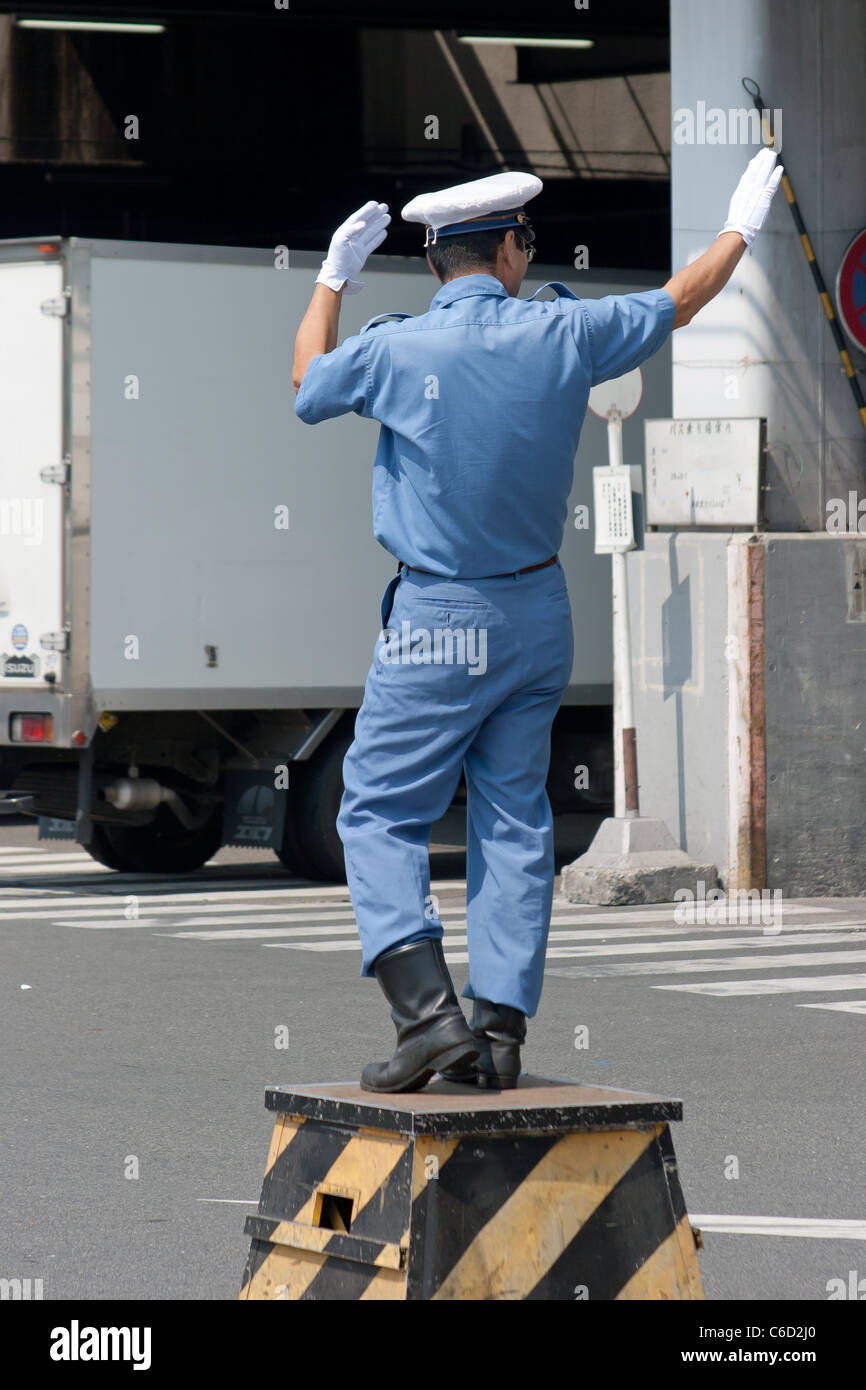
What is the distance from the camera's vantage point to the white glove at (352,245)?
479cm

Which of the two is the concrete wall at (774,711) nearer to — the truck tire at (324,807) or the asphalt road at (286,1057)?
the asphalt road at (286,1057)

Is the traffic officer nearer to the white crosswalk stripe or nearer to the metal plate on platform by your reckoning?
the metal plate on platform

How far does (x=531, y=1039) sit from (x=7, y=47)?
58.7ft

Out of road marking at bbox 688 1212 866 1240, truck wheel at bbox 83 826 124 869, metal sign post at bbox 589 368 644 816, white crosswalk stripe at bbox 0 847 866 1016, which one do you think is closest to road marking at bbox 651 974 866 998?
white crosswalk stripe at bbox 0 847 866 1016

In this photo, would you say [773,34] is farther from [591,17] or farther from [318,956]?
[591,17]

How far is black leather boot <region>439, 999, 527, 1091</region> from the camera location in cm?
445

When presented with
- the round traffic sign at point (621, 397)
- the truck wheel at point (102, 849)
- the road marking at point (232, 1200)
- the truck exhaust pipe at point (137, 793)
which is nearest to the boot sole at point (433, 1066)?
the road marking at point (232, 1200)

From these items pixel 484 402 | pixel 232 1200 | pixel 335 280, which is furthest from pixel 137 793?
pixel 484 402

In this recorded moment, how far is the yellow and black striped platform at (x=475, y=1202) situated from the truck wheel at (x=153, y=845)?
1086 centimetres

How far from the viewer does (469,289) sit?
454 cm

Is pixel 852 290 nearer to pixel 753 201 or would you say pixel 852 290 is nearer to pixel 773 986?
pixel 773 986

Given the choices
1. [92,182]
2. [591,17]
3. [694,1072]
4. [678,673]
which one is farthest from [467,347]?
[92,182]

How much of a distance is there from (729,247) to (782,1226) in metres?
2.48

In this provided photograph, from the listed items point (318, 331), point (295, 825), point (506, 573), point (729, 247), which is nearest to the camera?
point (506, 573)
